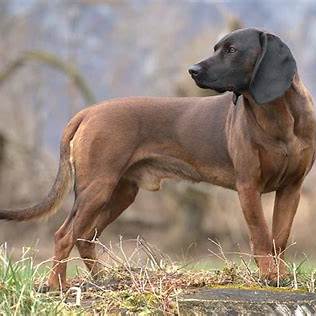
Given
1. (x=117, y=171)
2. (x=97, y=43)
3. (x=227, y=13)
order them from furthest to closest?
(x=97, y=43)
(x=227, y=13)
(x=117, y=171)

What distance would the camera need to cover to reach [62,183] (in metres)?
7.93

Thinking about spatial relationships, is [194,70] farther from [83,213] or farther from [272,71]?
[83,213]

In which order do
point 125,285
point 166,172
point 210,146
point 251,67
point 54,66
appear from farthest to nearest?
point 54,66
point 166,172
point 210,146
point 251,67
point 125,285

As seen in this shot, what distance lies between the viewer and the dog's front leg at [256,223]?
6945 millimetres

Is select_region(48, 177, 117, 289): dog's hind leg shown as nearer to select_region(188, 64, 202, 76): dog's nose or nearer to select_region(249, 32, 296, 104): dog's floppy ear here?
select_region(188, 64, 202, 76): dog's nose

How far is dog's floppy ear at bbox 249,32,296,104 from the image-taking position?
22.4 ft

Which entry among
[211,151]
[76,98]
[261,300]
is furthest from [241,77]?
[76,98]

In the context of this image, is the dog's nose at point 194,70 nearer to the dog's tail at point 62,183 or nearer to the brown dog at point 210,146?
the brown dog at point 210,146

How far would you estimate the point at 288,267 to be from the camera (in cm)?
672

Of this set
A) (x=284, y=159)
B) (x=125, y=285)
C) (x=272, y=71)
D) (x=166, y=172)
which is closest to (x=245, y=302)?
(x=125, y=285)

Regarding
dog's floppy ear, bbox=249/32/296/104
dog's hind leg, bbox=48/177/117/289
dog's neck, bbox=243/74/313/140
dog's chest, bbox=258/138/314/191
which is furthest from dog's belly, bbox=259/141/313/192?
dog's hind leg, bbox=48/177/117/289

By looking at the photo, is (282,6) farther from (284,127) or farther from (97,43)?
(284,127)

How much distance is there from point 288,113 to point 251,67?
45 centimetres

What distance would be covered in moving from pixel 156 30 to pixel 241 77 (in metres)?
27.8
